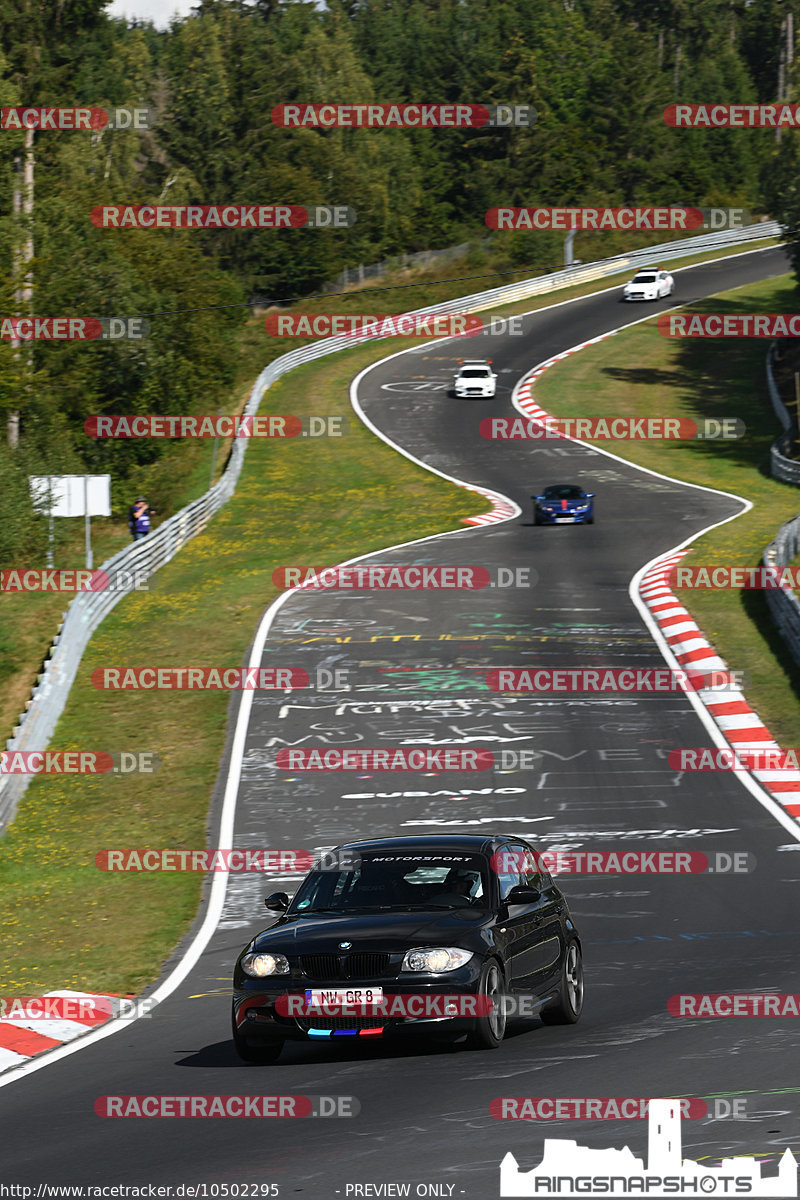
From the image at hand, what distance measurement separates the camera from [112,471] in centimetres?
6256

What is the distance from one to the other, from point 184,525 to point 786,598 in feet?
64.2

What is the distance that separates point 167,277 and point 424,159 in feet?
204

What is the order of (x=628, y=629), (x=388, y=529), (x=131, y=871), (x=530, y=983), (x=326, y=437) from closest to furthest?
(x=530, y=983) → (x=131, y=871) → (x=628, y=629) → (x=388, y=529) → (x=326, y=437)

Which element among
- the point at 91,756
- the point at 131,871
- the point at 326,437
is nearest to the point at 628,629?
the point at 91,756

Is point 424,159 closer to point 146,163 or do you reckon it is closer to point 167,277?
point 146,163

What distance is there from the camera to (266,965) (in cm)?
1005
